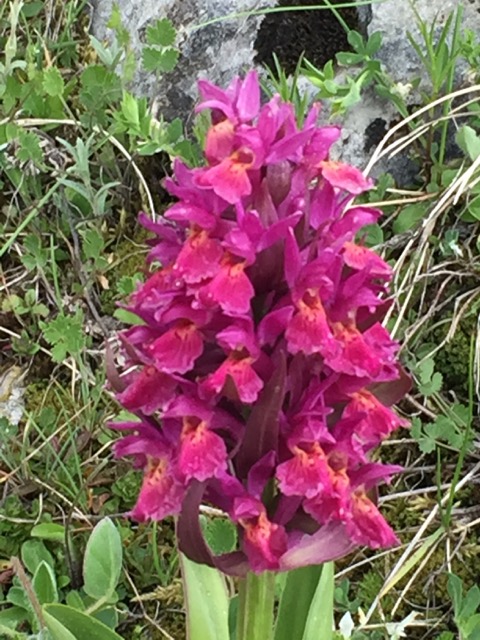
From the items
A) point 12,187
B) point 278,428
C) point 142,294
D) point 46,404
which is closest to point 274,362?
point 278,428

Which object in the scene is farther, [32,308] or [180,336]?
[32,308]

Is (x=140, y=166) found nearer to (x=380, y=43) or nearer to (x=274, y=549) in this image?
(x=380, y=43)

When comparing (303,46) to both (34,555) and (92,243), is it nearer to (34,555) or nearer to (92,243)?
(92,243)

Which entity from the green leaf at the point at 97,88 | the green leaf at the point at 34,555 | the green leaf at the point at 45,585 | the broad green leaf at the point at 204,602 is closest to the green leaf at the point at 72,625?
the broad green leaf at the point at 204,602

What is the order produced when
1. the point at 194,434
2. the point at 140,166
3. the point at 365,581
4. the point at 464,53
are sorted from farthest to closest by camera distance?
the point at 140,166 → the point at 464,53 → the point at 365,581 → the point at 194,434

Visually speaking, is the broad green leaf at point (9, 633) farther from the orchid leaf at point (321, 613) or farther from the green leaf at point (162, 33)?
the green leaf at point (162, 33)

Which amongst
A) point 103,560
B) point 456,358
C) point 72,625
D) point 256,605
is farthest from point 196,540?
point 456,358

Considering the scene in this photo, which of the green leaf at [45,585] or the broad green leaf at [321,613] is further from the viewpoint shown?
the green leaf at [45,585]
